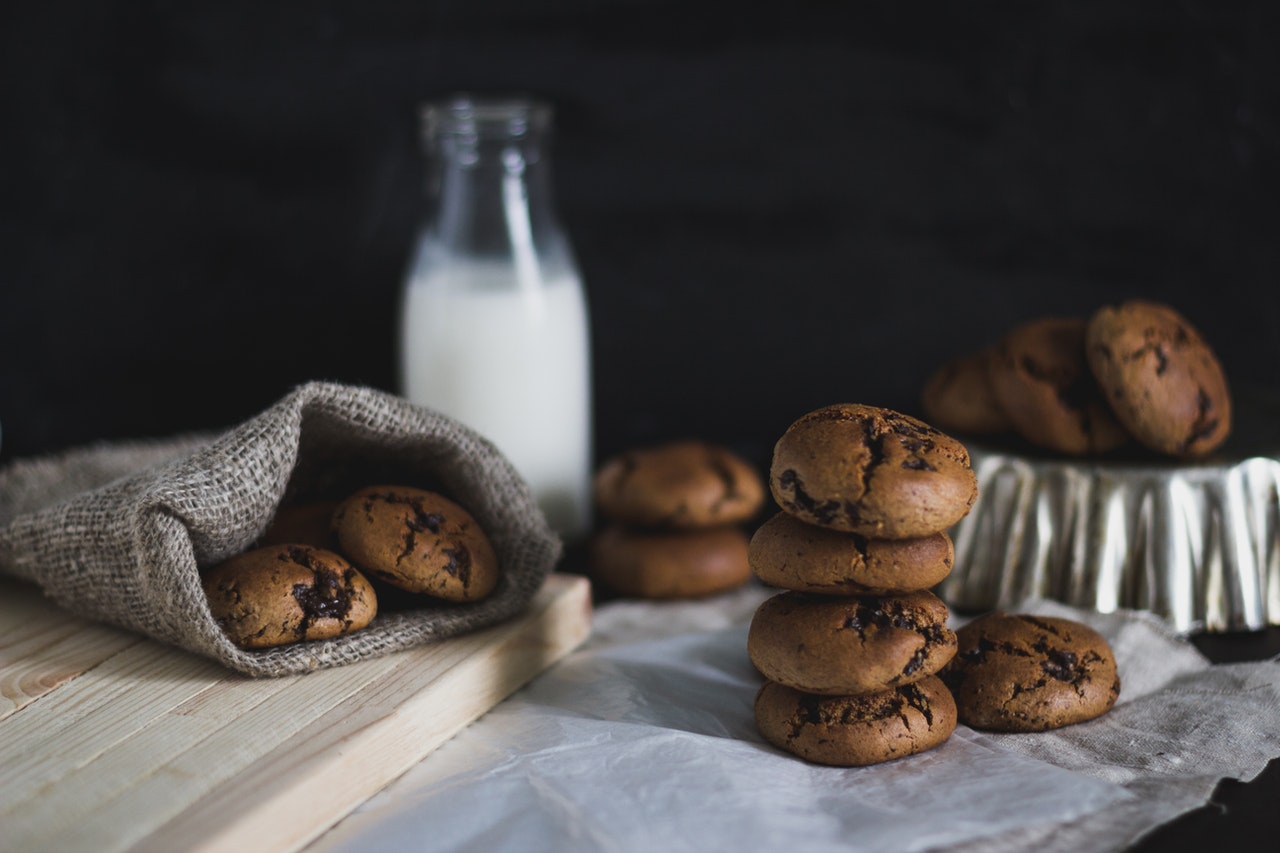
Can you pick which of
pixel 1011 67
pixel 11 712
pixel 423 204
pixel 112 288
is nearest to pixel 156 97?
pixel 112 288

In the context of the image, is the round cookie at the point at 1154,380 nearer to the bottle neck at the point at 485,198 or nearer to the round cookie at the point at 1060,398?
the round cookie at the point at 1060,398

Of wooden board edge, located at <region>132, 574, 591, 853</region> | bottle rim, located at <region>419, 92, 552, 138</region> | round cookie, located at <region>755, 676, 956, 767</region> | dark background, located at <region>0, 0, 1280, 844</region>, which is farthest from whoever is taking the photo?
dark background, located at <region>0, 0, 1280, 844</region>

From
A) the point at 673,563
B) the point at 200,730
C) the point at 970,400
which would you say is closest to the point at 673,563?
the point at 673,563

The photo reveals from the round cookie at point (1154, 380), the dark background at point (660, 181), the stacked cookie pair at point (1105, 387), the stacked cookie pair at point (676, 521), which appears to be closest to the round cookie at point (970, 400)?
the stacked cookie pair at point (1105, 387)

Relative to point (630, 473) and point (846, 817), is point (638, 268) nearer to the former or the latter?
point (630, 473)

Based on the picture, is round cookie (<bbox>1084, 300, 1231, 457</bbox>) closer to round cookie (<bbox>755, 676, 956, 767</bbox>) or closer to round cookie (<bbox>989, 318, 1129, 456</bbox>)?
round cookie (<bbox>989, 318, 1129, 456</bbox>)

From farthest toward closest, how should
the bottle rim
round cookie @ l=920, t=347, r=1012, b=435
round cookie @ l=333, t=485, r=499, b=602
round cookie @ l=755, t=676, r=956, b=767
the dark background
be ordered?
the dark background, the bottle rim, round cookie @ l=920, t=347, r=1012, b=435, round cookie @ l=333, t=485, r=499, b=602, round cookie @ l=755, t=676, r=956, b=767

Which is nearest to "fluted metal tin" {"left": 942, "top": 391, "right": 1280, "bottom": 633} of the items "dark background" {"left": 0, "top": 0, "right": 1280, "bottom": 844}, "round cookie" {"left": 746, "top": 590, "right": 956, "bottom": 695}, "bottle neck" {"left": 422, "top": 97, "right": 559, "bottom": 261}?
"round cookie" {"left": 746, "top": 590, "right": 956, "bottom": 695}
